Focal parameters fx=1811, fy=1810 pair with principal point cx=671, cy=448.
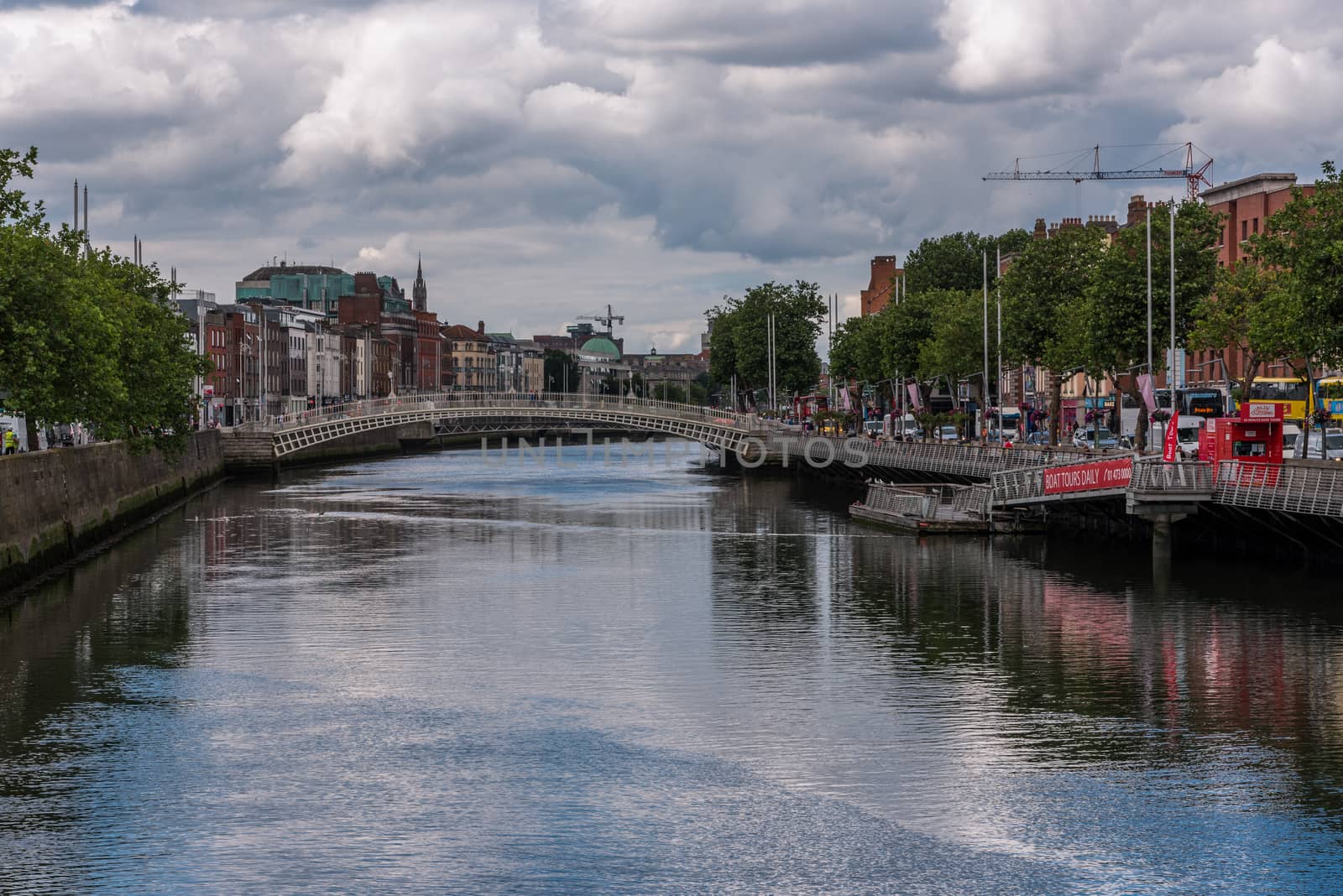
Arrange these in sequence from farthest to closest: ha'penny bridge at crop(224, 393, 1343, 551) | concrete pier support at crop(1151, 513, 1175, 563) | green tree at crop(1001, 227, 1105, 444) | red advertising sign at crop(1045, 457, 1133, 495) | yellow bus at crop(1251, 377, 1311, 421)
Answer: green tree at crop(1001, 227, 1105, 444) < yellow bus at crop(1251, 377, 1311, 421) < concrete pier support at crop(1151, 513, 1175, 563) < red advertising sign at crop(1045, 457, 1133, 495) < ha'penny bridge at crop(224, 393, 1343, 551)

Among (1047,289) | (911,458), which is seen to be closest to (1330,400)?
(1047,289)

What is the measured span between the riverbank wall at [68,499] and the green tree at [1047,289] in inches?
1389

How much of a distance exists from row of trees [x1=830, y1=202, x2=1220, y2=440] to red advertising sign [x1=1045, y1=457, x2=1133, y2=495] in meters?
9.18

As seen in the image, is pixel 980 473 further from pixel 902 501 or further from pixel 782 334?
pixel 782 334

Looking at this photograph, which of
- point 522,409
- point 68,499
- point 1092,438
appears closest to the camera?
point 68,499

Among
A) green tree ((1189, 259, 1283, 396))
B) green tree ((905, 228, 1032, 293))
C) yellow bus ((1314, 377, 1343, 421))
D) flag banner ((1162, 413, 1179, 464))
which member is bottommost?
flag banner ((1162, 413, 1179, 464))

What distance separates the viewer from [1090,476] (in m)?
46.2

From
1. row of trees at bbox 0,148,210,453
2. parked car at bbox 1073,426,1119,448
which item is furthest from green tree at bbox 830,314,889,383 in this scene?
row of trees at bbox 0,148,210,453

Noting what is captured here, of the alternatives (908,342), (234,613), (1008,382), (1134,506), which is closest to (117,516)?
(234,613)

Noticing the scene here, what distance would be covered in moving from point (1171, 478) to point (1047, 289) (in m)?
33.9

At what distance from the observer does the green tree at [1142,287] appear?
6234 cm

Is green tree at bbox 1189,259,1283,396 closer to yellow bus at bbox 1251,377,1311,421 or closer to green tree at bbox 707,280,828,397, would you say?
yellow bus at bbox 1251,377,1311,421

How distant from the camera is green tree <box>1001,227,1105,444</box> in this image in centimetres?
7469

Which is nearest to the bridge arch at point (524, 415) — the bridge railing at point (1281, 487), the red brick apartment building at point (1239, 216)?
Answer: the red brick apartment building at point (1239, 216)
